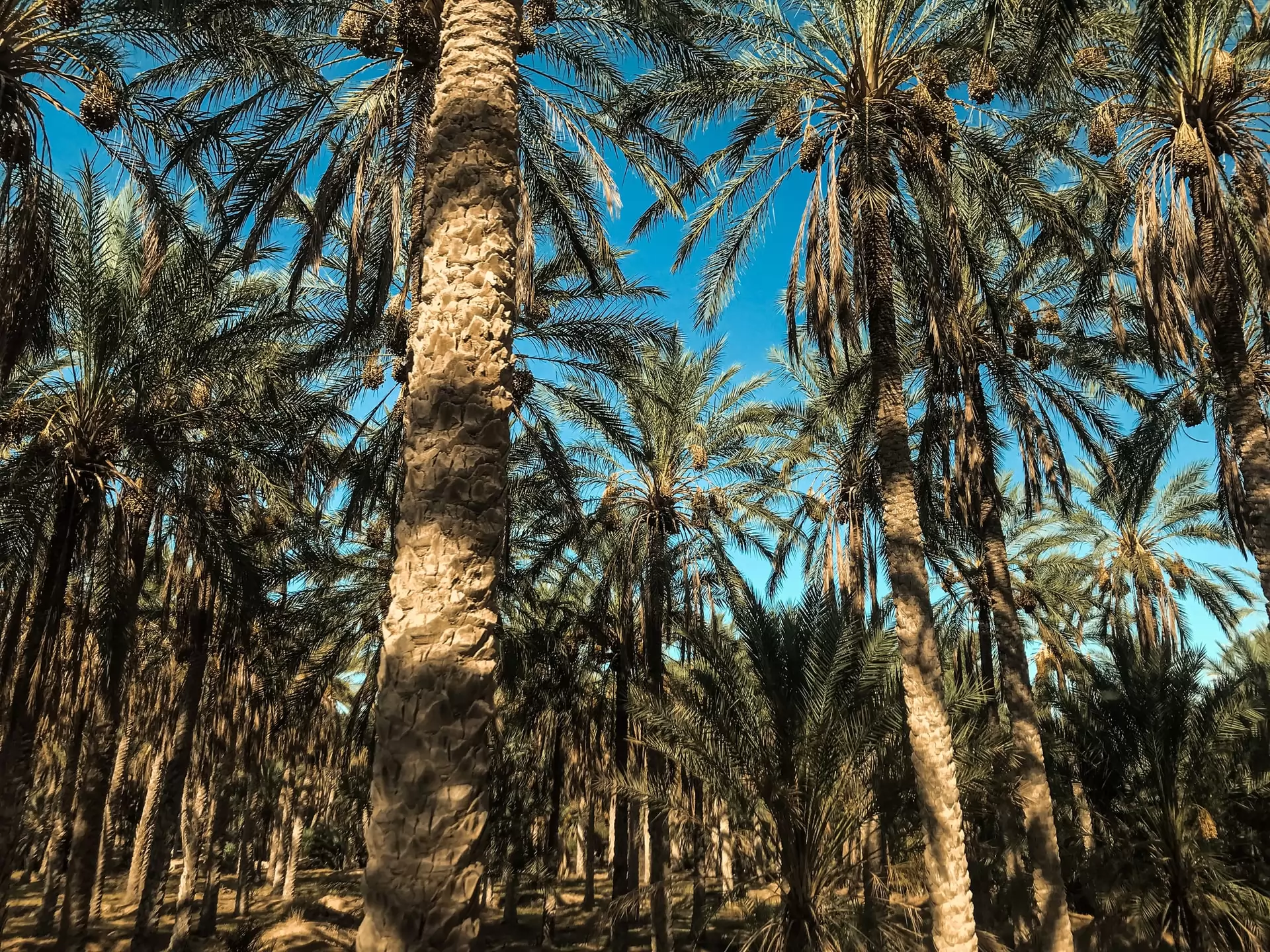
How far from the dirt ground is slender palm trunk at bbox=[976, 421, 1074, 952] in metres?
6.32

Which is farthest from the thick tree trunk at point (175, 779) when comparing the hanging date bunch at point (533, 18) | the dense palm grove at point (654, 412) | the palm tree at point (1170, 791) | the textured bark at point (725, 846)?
the palm tree at point (1170, 791)

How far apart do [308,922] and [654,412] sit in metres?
15.0

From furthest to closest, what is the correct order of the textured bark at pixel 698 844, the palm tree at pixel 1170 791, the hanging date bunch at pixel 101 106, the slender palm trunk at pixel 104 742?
the palm tree at pixel 1170 791, the textured bark at pixel 698 844, the slender palm trunk at pixel 104 742, the hanging date bunch at pixel 101 106

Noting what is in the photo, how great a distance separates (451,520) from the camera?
144 inches

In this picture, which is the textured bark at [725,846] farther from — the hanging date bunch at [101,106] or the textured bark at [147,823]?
the textured bark at [147,823]

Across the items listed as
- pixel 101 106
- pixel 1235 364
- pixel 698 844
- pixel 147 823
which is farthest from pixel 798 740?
pixel 147 823

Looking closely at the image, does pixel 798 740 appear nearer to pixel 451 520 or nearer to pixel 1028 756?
pixel 1028 756

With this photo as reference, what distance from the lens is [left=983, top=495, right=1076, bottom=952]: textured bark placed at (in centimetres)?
1138

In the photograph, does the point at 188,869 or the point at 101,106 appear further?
the point at 188,869

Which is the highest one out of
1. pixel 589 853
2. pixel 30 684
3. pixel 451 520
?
pixel 451 520

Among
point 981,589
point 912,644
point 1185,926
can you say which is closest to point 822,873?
point 912,644

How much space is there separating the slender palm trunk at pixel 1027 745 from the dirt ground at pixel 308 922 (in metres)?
6.32

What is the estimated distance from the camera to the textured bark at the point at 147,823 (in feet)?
69.1

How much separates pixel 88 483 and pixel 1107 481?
17.4 m
